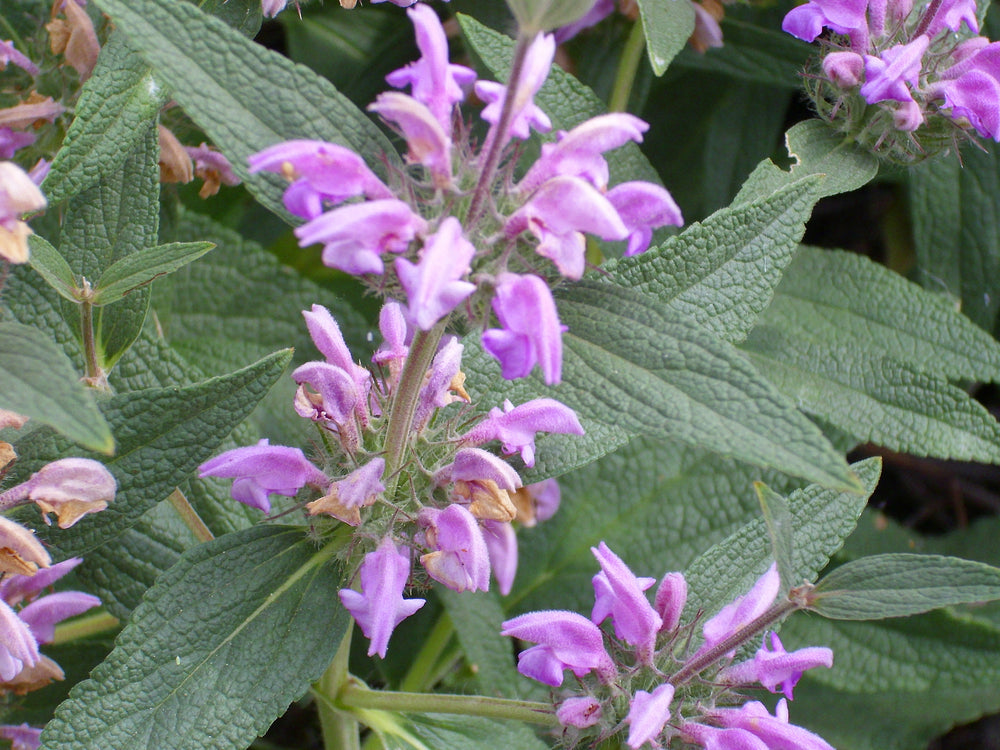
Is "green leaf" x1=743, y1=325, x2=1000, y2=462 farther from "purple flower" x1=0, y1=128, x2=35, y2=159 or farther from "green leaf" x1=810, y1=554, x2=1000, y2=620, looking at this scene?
"purple flower" x1=0, y1=128, x2=35, y2=159

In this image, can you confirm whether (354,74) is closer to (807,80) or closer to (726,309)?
(807,80)

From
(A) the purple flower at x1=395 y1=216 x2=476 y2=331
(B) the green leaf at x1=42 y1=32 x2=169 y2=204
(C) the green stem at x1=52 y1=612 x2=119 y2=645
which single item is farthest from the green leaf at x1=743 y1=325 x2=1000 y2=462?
(C) the green stem at x1=52 y1=612 x2=119 y2=645

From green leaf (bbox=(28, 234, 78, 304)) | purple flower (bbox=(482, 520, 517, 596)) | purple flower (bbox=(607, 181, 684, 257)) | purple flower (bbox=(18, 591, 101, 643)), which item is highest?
purple flower (bbox=(607, 181, 684, 257))

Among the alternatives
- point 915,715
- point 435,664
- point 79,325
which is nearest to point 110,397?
point 79,325

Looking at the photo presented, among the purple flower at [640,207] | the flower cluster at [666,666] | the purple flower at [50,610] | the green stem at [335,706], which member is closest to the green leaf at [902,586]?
the flower cluster at [666,666]

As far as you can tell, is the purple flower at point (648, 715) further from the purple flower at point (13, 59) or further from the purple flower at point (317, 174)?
the purple flower at point (13, 59)

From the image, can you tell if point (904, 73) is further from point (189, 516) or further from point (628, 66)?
point (189, 516)

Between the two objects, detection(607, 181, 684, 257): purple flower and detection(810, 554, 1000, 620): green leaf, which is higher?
detection(607, 181, 684, 257): purple flower

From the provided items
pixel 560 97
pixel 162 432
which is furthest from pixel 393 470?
pixel 560 97
